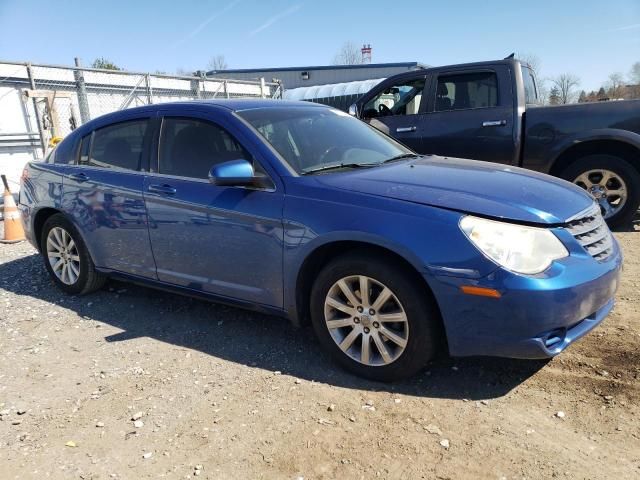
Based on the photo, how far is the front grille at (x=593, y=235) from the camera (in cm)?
283

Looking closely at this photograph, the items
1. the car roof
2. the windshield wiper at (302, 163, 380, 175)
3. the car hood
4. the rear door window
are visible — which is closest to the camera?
the car hood

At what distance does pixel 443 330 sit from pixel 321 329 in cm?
75

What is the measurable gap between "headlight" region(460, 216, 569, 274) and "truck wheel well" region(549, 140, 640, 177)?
384 centimetres

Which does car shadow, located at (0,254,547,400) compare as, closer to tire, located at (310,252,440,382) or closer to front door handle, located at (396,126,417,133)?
tire, located at (310,252,440,382)

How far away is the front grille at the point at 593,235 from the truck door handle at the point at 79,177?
12.2 feet

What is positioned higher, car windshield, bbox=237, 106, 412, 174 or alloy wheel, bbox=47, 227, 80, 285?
car windshield, bbox=237, 106, 412, 174

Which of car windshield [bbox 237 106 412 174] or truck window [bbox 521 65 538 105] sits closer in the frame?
car windshield [bbox 237 106 412 174]

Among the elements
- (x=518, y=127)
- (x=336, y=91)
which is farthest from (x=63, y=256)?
(x=336, y=91)

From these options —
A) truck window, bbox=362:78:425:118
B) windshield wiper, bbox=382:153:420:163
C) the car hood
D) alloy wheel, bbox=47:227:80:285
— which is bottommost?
alloy wheel, bbox=47:227:80:285

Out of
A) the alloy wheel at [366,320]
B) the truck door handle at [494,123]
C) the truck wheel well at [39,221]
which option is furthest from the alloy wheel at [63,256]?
the truck door handle at [494,123]

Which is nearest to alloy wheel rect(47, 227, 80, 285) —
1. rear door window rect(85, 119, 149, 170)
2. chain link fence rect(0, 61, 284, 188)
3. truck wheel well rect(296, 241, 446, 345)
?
rear door window rect(85, 119, 149, 170)

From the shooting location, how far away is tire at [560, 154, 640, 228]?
18.8ft

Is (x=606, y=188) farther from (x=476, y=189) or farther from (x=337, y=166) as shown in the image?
(x=337, y=166)

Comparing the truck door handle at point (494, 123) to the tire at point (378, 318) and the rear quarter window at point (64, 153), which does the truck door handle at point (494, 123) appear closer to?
the tire at point (378, 318)
